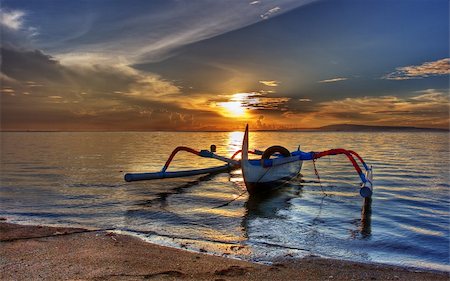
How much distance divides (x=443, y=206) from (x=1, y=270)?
1625 centimetres

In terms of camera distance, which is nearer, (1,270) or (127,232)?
(1,270)

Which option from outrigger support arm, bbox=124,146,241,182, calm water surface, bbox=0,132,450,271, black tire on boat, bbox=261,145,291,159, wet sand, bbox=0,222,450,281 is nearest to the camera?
wet sand, bbox=0,222,450,281

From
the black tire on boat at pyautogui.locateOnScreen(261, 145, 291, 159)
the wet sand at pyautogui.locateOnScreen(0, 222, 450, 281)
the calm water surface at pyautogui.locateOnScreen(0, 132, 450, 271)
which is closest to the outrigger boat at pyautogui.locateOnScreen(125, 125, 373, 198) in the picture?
the black tire on boat at pyautogui.locateOnScreen(261, 145, 291, 159)

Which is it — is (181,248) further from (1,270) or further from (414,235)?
(414,235)

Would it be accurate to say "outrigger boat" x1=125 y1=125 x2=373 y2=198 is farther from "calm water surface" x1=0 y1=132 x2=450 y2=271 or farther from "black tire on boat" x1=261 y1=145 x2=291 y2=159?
"calm water surface" x1=0 y1=132 x2=450 y2=271

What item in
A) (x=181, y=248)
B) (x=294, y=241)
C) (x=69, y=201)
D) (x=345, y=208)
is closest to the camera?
(x=181, y=248)

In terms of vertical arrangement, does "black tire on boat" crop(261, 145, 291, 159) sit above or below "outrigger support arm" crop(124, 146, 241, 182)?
above

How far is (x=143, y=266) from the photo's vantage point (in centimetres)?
723

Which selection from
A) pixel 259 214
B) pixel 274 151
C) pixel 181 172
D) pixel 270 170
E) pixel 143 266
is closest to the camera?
pixel 143 266

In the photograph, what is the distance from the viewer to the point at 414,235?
1105 centimetres

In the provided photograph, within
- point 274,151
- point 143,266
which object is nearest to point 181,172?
point 274,151

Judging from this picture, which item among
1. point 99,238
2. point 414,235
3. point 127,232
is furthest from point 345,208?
point 99,238

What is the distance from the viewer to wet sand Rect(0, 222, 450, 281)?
22.1ft

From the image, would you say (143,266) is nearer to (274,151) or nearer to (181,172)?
(274,151)
